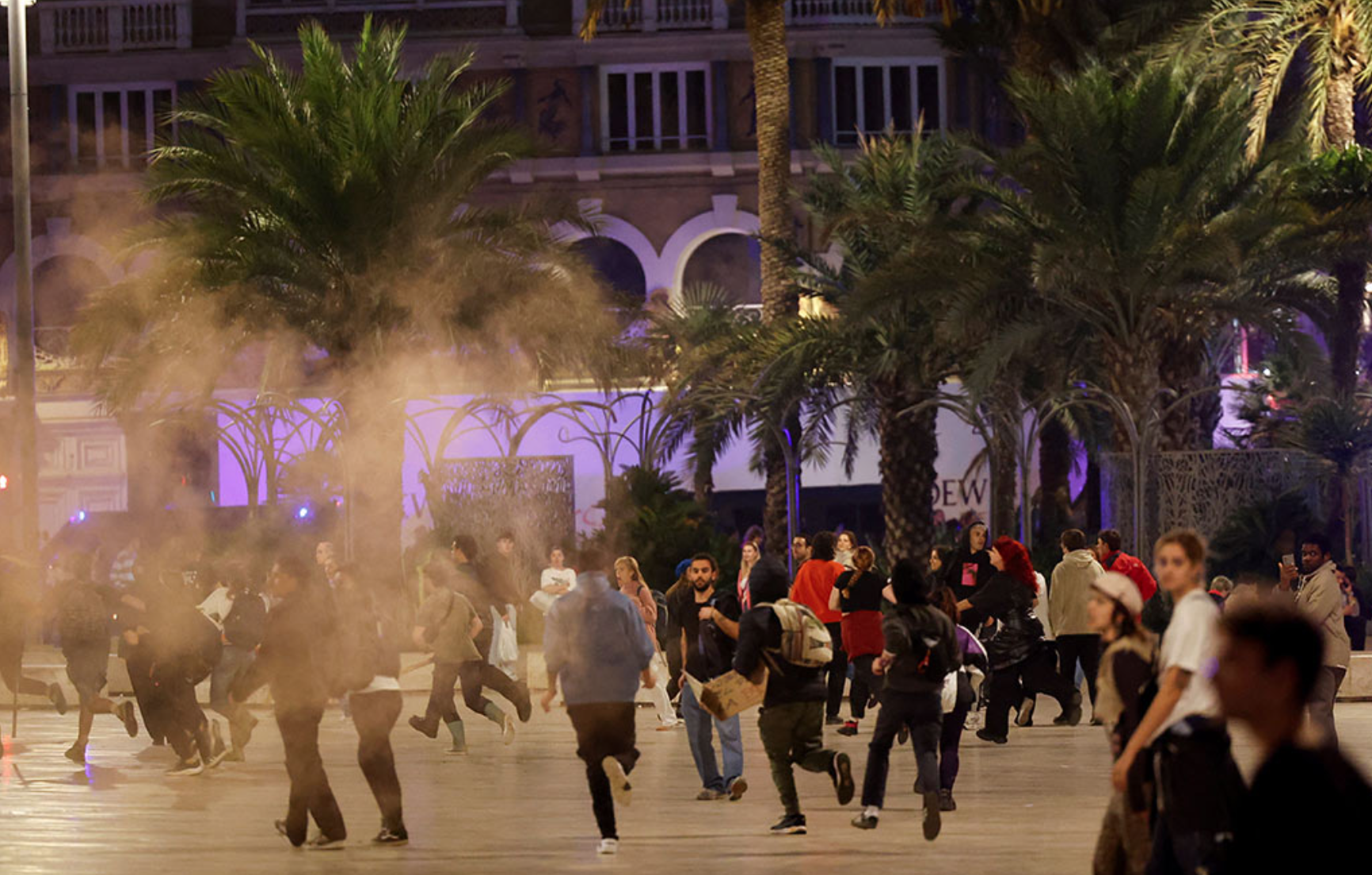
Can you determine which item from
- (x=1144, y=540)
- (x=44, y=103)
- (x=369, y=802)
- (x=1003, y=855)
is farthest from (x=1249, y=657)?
(x=44, y=103)

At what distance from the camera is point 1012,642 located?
1412 centimetres

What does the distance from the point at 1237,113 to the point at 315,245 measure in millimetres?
10262

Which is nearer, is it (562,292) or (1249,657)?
(1249,657)

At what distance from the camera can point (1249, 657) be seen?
3.96 m

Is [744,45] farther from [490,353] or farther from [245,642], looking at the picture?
[245,642]

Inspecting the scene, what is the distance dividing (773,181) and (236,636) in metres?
14.7

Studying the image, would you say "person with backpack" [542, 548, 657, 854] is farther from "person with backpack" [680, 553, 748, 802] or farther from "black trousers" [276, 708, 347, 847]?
"person with backpack" [680, 553, 748, 802]

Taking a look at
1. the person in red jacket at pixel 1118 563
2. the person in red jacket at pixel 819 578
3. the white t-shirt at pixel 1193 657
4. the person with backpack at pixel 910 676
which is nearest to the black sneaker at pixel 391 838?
the person with backpack at pixel 910 676

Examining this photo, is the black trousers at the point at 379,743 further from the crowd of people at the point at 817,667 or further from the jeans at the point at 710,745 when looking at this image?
the jeans at the point at 710,745

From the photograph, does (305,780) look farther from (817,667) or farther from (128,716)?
(128,716)

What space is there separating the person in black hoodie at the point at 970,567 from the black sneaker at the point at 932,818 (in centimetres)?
551

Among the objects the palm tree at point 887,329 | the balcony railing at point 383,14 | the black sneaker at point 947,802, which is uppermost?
the balcony railing at point 383,14

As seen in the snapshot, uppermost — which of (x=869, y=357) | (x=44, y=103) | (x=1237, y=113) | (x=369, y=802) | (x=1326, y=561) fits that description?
(x=44, y=103)

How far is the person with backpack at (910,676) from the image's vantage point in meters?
9.50
